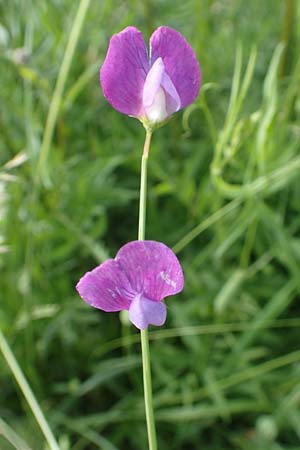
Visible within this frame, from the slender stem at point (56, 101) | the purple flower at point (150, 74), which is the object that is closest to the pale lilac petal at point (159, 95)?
the purple flower at point (150, 74)

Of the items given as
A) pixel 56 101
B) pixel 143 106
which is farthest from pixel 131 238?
pixel 143 106

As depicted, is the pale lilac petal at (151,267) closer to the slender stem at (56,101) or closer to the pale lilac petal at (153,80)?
the pale lilac petal at (153,80)

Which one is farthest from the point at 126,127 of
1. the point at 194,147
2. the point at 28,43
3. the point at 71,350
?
the point at 71,350

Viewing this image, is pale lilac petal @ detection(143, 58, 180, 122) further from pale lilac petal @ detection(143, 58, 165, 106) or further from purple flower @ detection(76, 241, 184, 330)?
purple flower @ detection(76, 241, 184, 330)

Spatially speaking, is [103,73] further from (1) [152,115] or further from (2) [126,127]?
(2) [126,127]

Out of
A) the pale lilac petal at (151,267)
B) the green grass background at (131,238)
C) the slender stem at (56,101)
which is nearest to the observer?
the pale lilac petal at (151,267)

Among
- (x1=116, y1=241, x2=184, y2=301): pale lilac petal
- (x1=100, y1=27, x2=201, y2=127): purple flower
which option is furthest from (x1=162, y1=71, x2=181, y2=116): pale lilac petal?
(x1=116, y1=241, x2=184, y2=301): pale lilac petal
